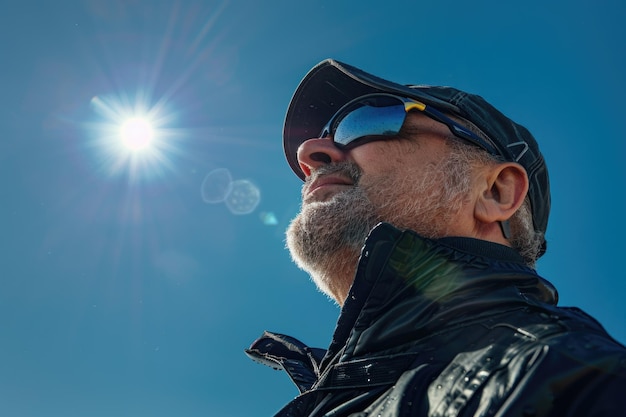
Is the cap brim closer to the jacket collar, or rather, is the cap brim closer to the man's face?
the man's face

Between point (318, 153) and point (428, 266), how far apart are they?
1.46 meters

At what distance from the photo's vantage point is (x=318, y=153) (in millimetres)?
3318

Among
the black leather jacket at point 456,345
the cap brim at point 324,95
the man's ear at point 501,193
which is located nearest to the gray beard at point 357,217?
the man's ear at point 501,193

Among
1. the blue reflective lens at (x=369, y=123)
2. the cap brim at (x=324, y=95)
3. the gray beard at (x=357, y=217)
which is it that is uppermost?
the cap brim at (x=324, y=95)

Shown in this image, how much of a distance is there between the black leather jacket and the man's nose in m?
1.08

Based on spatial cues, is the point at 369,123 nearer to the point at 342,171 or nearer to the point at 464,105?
the point at 342,171

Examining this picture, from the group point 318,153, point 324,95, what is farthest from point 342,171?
point 324,95

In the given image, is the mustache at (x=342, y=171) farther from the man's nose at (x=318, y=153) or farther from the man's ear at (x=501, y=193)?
the man's ear at (x=501, y=193)

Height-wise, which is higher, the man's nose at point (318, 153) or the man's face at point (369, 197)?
the man's nose at point (318, 153)

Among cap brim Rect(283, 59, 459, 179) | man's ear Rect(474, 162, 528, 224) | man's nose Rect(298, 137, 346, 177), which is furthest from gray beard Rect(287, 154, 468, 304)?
cap brim Rect(283, 59, 459, 179)

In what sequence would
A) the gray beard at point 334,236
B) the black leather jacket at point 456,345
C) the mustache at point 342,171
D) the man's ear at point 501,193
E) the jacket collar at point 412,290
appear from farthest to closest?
the mustache at point 342,171, the man's ear at point 501,193, the gray beard at point 334,236, the jacket collar at point 412,290, the black leather jacket at point 456,345

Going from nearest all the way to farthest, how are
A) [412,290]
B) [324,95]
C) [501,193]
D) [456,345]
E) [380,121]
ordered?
[456,345]
[412,290]
[501,193]
[380,121]
[324,95]

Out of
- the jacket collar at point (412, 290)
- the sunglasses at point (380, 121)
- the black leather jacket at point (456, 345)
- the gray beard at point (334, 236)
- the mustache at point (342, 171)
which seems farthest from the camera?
the sunglasses at point (380, 121)

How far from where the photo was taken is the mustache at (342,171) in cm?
304
